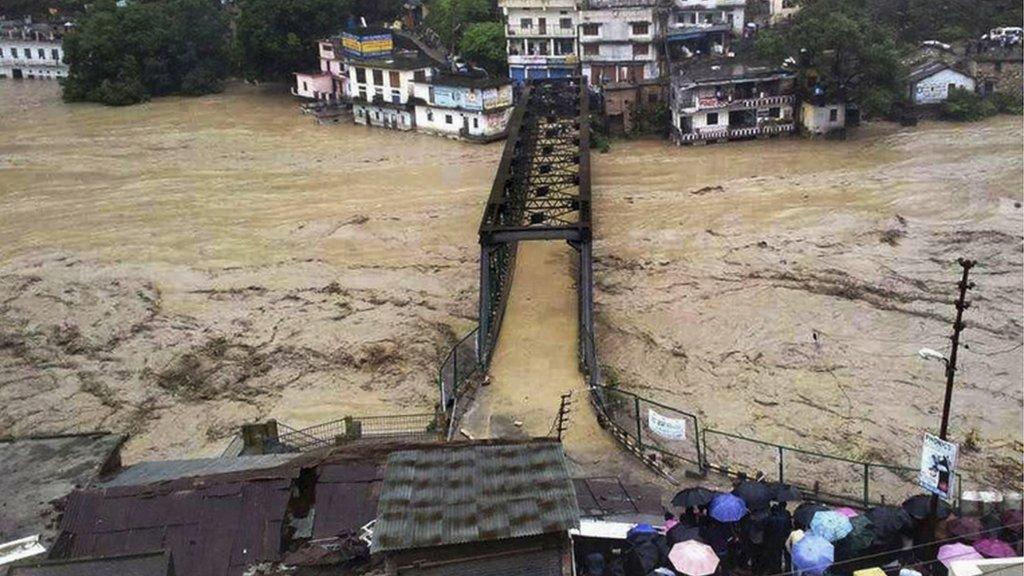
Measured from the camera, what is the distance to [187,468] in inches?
545

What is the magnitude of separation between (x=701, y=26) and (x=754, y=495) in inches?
1674

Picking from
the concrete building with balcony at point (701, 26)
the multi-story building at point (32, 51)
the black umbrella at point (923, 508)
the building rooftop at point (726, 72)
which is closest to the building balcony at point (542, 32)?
the concrete building with balcony at point (701, 26)

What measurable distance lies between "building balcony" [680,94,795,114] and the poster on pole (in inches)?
1279

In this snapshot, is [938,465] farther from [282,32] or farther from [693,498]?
[282,32]

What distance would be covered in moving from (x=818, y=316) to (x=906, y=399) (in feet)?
15.3

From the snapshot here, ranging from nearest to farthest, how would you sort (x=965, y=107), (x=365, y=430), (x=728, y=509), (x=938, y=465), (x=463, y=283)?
(x=938, y=465)
(x=728, y=509)
(x=365, y=430)
(x=463, y=283)
(x=965, y=107)

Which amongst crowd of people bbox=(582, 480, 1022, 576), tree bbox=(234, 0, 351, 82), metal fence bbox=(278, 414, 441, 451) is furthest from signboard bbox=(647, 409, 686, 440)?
tree bbox=(234, 0, 351, 82)

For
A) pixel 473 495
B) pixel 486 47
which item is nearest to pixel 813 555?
pixel 473 495

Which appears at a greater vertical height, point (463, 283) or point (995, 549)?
point (463, 283)

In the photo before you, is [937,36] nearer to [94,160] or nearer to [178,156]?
[178,156]

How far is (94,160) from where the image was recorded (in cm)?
Answer: 4409

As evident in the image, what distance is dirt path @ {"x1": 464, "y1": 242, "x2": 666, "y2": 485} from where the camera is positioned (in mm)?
15492

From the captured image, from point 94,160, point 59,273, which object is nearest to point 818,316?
point 59,273

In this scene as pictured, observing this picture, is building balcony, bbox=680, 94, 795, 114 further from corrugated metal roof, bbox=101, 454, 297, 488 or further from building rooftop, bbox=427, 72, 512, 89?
corrugated metal roof, bbox=101, 454, 297, 488
